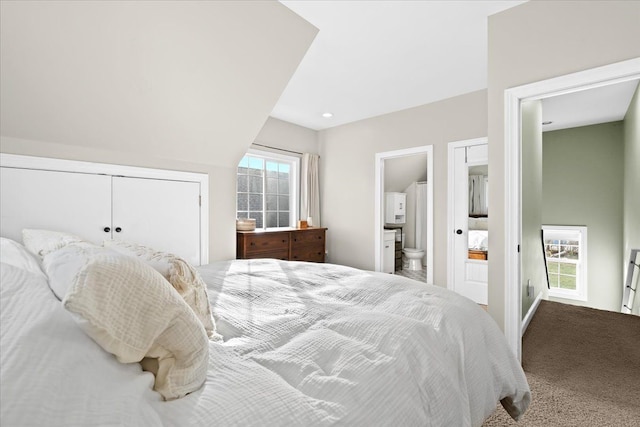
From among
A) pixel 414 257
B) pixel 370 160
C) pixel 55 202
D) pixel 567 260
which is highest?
pixel 370 160

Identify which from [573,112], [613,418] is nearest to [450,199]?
[573,112]

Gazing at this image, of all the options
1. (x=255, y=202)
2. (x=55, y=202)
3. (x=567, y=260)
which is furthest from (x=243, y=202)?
(x=567, y=260)

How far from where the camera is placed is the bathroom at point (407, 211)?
21.2 ft

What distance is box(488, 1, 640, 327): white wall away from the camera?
1.90 metres

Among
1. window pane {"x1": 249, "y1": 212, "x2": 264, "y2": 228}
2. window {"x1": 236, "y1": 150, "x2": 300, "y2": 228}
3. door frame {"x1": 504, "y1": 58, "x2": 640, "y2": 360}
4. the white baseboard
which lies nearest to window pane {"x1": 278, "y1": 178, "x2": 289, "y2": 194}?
window {"x1": 236, "y1": 150, "x2": 300, "y2": 228}

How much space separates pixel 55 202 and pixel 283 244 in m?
2.62

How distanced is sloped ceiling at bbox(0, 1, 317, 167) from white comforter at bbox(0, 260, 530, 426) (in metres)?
1.47

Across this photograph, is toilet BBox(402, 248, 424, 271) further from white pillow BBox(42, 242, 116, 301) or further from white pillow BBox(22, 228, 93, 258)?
white pillow BBox(42, 242, 116, 301)

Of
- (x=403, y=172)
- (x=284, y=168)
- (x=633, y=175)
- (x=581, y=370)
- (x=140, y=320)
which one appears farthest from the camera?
(x=403, y=172)

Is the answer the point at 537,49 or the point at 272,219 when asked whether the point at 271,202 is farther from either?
the point at 537,49

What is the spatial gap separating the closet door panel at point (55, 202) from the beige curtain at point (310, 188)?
315 centimetres

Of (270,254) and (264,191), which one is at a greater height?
(264,191)

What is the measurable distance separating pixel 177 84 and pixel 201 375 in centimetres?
216

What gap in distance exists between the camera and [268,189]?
4922 mm
